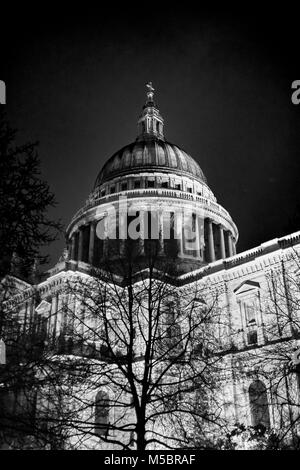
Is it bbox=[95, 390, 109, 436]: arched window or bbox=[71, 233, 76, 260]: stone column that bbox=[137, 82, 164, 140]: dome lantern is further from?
bbox=[95, 390, 109, 436]: arched window

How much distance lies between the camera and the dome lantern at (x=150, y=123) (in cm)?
8362

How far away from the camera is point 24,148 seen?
15805 millimetres

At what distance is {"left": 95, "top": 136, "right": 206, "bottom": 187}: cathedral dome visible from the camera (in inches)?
2844

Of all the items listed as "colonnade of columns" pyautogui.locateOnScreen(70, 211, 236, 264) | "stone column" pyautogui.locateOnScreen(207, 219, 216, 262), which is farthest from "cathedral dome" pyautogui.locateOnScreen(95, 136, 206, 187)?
"stone column" pyautogui.locateOnScreen(207, 219, 216, 262)

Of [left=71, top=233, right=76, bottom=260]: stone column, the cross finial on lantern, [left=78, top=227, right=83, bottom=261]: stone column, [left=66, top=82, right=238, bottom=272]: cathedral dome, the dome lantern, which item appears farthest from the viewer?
the cross finial on lantern

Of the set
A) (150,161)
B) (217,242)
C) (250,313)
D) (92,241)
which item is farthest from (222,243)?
(250,313)

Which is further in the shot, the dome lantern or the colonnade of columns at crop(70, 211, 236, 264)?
the dome lantern

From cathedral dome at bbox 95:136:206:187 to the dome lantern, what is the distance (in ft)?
18.9

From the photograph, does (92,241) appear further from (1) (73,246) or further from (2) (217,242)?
(2) (217,242)

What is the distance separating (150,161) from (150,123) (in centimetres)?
1416

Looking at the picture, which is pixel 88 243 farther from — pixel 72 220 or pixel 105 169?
pixel 105 169

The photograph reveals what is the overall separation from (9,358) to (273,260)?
28603mm
